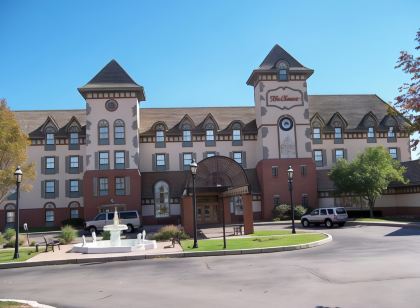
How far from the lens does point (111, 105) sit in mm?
45000

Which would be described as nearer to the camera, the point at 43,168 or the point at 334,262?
the point at 334,262

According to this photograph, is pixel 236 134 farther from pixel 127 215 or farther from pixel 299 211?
pixel 127 215

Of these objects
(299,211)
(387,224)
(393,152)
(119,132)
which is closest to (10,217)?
(119,132)

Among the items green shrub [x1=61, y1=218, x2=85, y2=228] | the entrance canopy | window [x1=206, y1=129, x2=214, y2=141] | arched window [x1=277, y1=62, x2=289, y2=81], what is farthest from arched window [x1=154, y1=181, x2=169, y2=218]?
arched window [x1=277, y1=62, x2=289, y2=81]

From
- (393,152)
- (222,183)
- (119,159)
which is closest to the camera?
(222,183)

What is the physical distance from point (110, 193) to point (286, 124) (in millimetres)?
19365

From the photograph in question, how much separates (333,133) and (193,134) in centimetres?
1569

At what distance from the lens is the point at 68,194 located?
46.2 metres

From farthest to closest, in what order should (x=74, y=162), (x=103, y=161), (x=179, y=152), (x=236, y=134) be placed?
(x=236, y=134) → (x=179, y=152) → (x=74, y=162) → (x=103, y=161)

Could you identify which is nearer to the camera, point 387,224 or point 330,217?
point 387,224

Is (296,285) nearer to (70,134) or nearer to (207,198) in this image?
(207,198)

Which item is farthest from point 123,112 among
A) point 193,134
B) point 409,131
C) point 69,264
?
point 409,131

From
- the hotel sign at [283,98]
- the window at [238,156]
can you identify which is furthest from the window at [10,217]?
the hotel sign at [283,98]

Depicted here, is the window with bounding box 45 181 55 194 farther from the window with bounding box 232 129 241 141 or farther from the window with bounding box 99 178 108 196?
the window with bounding box 232 129 241 141
